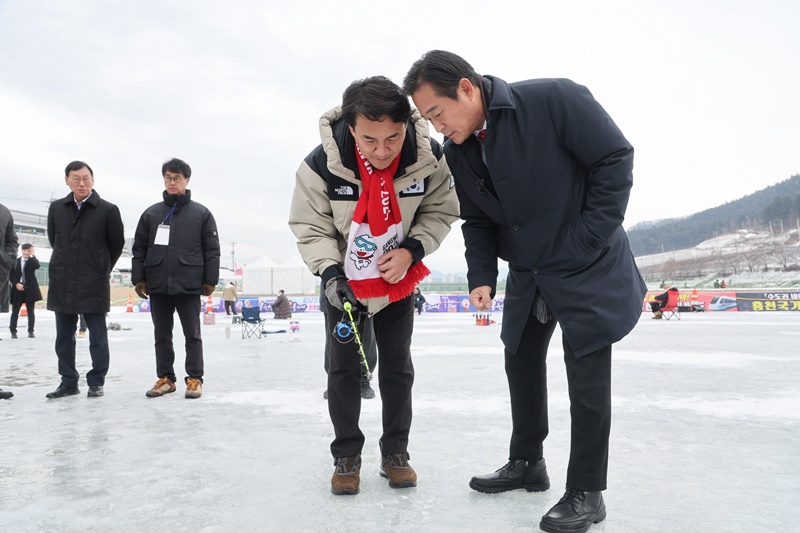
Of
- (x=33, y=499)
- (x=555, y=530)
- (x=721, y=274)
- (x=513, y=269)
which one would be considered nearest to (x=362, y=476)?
(x=555, y=530)

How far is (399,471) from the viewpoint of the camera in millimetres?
2336

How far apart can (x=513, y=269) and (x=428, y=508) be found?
101 centimetres

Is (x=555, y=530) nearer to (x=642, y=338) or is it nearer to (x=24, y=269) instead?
(x=642, y=338)

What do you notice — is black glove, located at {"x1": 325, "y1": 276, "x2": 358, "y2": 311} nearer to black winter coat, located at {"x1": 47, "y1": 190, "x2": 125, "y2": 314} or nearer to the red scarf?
the red scarf

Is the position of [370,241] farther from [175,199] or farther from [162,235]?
[175,199]

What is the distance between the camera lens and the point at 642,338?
33.3 ft

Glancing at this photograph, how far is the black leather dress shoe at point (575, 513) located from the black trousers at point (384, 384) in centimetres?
73

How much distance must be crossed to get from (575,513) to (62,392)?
418cm

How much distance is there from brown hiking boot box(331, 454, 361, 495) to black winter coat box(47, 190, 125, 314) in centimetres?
309

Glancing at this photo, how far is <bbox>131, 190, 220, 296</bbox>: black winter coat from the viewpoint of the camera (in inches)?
179

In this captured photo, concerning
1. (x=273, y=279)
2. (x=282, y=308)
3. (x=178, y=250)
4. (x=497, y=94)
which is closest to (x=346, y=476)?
(x=497, y=94)

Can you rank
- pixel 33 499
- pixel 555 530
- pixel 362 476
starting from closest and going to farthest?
pixel 555 530 → pixel 33 499 → pixel 362 476

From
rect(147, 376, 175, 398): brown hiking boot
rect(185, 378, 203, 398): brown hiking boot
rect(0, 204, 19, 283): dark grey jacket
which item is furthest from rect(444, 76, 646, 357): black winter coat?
rect(0, 204, 19, 283): dark grey jacket

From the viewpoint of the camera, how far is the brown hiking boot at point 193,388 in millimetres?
4410
